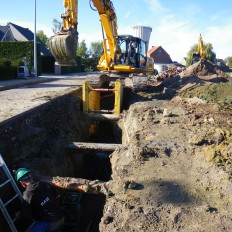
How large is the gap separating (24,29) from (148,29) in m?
18.6

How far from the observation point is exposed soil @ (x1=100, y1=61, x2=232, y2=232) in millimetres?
3938

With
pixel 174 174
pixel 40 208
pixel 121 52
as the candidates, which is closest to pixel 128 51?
pixel 121 52

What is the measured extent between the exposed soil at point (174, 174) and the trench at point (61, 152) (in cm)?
115

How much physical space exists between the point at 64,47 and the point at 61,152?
3833 mm

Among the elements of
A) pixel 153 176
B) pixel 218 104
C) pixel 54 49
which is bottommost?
pixel 153 176

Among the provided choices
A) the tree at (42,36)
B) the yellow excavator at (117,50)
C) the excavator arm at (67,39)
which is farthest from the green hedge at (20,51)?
the tree at (42,36)

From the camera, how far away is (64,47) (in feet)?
32.7

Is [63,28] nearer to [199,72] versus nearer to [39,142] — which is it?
[39,142]

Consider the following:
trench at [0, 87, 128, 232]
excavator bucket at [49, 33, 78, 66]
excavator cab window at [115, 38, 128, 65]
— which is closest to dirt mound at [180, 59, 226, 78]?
excavator cab window at [115, 38, 128, 65]

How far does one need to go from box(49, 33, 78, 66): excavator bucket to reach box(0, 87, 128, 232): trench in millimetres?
1333

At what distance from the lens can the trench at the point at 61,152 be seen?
6.12 meters

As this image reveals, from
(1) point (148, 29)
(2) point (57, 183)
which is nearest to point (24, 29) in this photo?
(1) point (148, 29)

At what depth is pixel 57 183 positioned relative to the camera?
556 cm

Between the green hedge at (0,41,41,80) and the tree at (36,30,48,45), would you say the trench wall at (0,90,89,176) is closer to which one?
the green hedge at (0,41,41,80)
